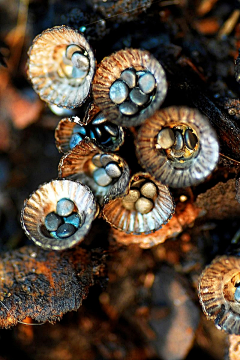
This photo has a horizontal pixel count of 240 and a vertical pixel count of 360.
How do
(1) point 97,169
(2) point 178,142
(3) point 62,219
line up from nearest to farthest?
(2) point 178,142 < (3) point 62,219 < (1) point 97,169

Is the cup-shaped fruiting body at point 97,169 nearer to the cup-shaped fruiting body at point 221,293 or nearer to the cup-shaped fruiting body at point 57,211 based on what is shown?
the cup-shaped fruiting body at point 57,211

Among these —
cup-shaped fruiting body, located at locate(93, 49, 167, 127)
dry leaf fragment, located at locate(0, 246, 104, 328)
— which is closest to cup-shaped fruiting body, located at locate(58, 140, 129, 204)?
cup-shaped fruiting body, located at locate(93, 49, 167, 127)

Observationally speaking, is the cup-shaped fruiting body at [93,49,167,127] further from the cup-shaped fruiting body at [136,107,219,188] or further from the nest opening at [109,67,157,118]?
the cup-shaped fruiting body at [136,107,219,188]

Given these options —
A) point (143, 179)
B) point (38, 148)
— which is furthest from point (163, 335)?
point (38, 148)

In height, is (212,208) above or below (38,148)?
above

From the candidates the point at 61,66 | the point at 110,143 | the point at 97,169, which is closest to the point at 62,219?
the point at 97,169

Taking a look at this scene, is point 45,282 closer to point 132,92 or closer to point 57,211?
point 57,211

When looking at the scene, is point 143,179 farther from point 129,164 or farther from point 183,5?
point 183,5
